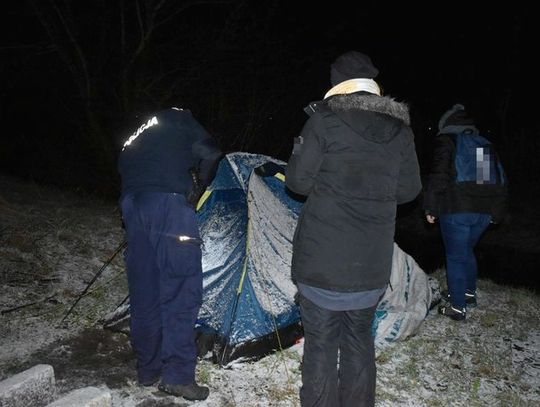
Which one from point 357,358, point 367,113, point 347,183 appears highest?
point 367,113

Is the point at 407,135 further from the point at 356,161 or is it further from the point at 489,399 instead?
the point at 489,399

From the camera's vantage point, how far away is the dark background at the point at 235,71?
1016cm

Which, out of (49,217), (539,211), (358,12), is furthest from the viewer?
(358,12)

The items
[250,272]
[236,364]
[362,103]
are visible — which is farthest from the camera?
[250,272]

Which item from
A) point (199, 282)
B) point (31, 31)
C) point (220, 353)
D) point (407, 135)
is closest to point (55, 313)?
point (220, 353)

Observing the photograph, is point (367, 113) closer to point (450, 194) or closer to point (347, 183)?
point (347, 183)

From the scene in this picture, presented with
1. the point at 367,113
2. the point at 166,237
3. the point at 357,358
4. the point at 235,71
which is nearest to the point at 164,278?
the point at 166,237

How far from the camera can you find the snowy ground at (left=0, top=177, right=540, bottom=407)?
10.1 ft

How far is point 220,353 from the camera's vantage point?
11.0 feet

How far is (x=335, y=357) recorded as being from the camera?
2424mm

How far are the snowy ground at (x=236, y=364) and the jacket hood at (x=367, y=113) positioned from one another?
177cm

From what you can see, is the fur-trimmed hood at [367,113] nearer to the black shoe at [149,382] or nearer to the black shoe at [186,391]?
the black shoe at [186,391]

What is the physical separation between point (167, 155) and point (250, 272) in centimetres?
121

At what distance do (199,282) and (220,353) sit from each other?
77 centimetres
